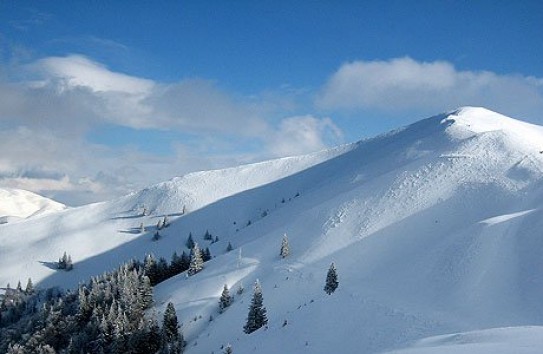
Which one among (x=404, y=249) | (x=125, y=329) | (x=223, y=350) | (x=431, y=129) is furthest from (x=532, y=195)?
(x=431, y=129)

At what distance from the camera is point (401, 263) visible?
181 feet

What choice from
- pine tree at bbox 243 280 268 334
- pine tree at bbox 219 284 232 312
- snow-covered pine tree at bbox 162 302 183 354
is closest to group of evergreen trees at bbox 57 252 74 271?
snow-covered pine tree at bbox 162 302 183 354

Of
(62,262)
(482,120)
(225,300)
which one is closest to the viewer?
(225,300)

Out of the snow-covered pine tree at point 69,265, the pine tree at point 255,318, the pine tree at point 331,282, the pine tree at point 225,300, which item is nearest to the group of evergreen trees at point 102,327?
the pine tree at point 225,300

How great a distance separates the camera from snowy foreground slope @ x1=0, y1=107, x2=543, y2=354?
39.6 m

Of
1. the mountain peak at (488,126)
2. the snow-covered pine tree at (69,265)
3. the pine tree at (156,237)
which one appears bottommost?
the snow-covered pine tree at (69,265)

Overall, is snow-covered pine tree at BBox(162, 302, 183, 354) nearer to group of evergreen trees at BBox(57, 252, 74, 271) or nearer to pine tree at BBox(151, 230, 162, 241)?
pine tree at BBox(151, 230, 162, 241)

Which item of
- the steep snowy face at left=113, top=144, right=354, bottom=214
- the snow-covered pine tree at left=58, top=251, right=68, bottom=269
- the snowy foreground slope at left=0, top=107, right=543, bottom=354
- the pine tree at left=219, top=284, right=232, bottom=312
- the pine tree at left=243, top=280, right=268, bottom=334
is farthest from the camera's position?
the steep snowy face at left=113, top=144, right=354, bottom=214

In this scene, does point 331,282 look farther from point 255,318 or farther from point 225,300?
point 225,300

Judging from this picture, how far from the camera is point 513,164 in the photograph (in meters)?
76.8

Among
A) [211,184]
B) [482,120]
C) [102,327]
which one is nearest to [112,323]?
[102,327]

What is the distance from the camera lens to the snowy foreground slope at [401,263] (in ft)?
130

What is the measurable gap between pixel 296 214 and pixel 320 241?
20.4 m

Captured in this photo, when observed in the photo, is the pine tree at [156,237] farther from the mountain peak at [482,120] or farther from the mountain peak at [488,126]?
the mountain peak at [482,120]
